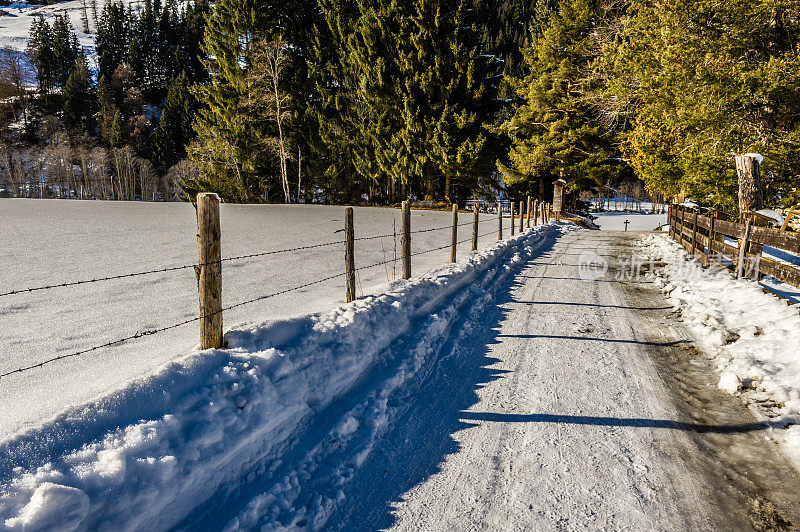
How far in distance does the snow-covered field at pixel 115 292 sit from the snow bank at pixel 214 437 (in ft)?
0.90

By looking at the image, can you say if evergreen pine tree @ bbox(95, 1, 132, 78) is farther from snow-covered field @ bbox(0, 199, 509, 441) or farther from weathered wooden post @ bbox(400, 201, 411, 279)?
weathered wooden post @ bbox(400, 201, 411, 279)

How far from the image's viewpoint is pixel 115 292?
5.76 metres

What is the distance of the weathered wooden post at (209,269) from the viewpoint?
3.02m

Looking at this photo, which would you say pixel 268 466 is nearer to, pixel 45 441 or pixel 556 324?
pixel 45 441

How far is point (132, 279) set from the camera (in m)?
6.51

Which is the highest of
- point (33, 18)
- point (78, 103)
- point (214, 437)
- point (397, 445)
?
point (33, 18)

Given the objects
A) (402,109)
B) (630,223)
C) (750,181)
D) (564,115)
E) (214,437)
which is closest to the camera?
(214,437)

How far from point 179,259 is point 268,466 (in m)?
6.74

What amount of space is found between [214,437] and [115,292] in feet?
15.2

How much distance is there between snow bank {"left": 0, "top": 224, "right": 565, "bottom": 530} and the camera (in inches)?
72.5

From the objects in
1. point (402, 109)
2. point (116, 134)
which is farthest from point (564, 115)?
point (116, 134)

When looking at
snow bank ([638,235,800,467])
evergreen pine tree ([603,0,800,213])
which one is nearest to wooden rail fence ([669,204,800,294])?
snow bank ([638,235,800,467])

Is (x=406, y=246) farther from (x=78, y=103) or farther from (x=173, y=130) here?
(x=78, y=103)

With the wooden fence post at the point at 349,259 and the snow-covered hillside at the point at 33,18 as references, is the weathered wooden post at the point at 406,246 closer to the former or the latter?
the wooden fence post at the point at 349,259
